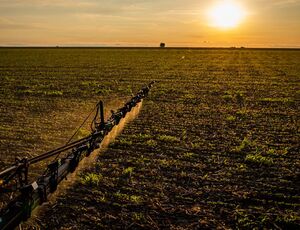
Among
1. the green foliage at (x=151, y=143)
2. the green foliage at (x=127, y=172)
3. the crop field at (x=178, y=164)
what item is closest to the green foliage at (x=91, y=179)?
the crop field at (x=178, y=164)

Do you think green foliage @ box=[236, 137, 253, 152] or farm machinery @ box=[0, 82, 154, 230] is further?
green foliage @ box=[236, 137, 253, 152]

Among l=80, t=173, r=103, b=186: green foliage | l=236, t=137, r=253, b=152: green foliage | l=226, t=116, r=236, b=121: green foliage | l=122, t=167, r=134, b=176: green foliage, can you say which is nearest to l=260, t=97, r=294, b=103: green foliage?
l=226, t=116, r=236, b=121: green foliage

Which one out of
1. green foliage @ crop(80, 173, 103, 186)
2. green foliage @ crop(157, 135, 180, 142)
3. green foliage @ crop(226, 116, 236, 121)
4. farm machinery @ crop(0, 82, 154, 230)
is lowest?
green foliage @ crop(80, 173, 103, 186)

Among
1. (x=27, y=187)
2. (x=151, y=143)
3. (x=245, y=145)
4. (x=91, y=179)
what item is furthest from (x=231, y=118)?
(x=27, y=187)

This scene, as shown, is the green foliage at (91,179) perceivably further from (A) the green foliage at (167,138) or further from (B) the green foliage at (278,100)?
(B) the green foliage at (278,100)

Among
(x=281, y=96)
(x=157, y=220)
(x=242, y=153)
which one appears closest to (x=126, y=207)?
(x=157, y=220)

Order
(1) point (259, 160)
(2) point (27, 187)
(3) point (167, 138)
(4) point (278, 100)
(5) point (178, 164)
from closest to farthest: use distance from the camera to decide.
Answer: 1. (2) point (27, 187)
2. (5) point (178, 164)
3. (1) point (259, 160)
4. (3) point (167, 138)
5. (4) point (278, 100)

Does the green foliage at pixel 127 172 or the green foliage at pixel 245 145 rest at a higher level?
the green foliage at pixel 245 145

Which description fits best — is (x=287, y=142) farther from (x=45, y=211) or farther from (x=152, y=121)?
(x=45, y=211)

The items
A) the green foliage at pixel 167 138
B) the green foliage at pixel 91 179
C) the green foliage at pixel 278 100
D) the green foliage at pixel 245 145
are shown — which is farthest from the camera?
the green foliage at pixel 278 100

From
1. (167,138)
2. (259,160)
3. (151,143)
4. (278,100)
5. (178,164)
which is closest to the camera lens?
(178,164)

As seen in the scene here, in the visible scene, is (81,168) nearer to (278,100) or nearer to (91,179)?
(91,179)

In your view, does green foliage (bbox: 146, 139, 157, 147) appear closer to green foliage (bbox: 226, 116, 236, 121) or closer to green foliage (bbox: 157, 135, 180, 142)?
green foliage (bbox: 157, 135, 180, 142)

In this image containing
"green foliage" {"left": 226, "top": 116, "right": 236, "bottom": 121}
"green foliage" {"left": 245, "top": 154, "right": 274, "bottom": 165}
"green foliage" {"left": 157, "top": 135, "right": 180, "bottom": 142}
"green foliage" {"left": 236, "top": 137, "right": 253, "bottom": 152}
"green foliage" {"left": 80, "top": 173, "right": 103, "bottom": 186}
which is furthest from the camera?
"green foliage" {"left": 226, "top": 116, "right": 236, "bottom": 121}
